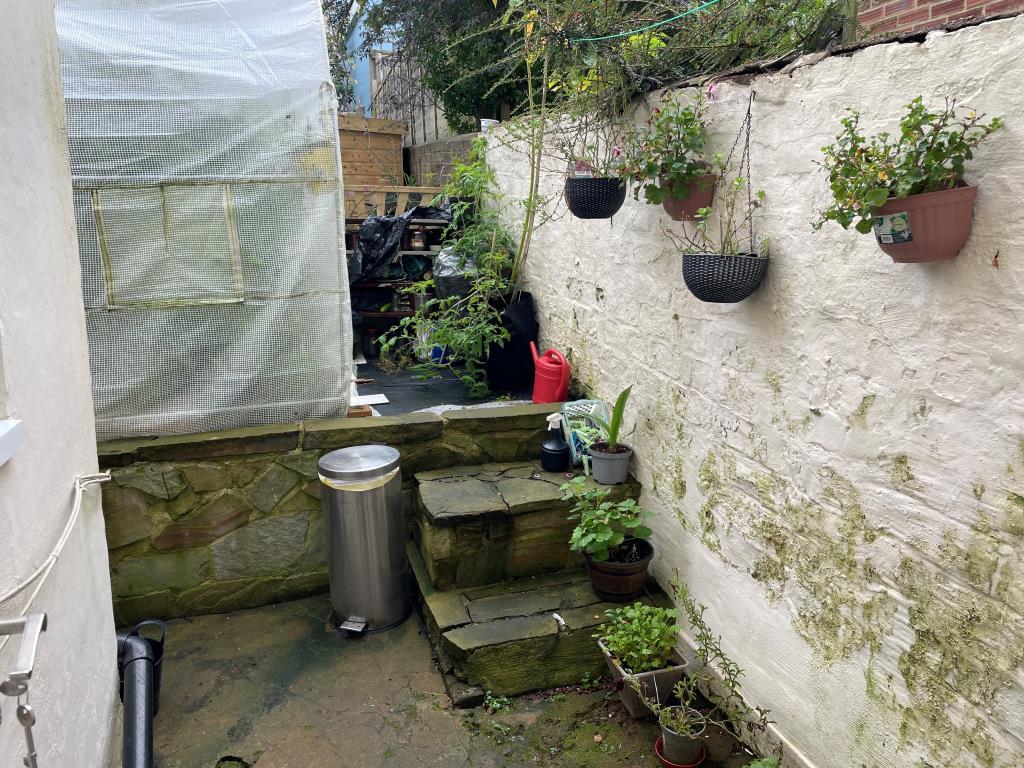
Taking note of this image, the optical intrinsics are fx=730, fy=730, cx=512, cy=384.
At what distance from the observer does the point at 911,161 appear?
5.79 ft

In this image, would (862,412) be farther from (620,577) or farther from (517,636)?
(517,636)

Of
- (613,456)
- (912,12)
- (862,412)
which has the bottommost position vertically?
(613,456)

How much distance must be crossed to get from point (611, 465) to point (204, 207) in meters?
2.51

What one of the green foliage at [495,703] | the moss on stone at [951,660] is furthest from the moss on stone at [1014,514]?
the green foliage at [495,703]

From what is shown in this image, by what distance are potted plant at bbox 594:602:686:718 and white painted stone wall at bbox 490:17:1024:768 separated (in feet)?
0.77

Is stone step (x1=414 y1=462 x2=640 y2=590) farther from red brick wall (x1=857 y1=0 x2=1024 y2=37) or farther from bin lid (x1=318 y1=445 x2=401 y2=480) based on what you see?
red brick wall (x1=857 y1=0 x2=1024 y2=37)

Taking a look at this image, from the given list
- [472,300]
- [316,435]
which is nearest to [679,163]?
[316,435]

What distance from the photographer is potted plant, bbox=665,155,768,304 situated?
254 cm

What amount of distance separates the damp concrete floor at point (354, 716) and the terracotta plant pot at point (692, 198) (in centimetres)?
214

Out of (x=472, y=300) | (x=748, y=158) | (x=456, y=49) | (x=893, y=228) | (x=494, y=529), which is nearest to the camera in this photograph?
(x=893, y=228)

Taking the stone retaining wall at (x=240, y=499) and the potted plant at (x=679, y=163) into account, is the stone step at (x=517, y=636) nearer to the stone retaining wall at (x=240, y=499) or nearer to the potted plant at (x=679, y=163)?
the stone retaining wall at (x=240, y=499)

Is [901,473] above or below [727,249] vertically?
below

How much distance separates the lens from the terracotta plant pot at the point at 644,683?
9.89 ft

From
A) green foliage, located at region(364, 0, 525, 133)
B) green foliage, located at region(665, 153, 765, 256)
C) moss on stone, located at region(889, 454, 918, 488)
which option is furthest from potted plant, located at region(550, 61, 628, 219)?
green foliage, located at region(364, 0, 525, 133)
